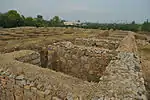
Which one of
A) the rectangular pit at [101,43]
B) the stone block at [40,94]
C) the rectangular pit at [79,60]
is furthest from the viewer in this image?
the rectangular pit at [101,43]

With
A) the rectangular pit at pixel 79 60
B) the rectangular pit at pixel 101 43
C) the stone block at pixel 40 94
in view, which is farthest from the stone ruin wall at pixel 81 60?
→ the stone block at pixel 40 94

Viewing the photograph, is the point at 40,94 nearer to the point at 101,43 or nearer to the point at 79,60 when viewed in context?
the point at 79,60

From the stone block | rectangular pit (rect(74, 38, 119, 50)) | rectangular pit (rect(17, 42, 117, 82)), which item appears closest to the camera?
the stone block

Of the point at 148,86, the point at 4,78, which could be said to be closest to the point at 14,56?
the point at 4,78

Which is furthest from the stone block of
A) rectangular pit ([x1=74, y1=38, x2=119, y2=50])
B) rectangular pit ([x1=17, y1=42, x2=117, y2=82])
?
rectangular pit ([x1=74, y1=38, x2=119, y2=50])

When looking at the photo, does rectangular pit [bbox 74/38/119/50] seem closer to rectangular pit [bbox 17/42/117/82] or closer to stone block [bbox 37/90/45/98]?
rectangular pit [bbox 17/42/117/82]

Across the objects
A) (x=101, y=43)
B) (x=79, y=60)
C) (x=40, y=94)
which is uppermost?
(x=101, y=43)

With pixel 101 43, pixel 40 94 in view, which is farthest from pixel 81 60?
pixel 40 94

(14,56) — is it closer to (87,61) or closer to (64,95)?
(87,61)

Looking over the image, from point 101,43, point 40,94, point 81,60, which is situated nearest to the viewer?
point 40,94

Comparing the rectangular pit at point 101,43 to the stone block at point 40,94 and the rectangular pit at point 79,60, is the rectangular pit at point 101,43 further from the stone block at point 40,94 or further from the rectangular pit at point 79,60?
the stone block at point 40,94

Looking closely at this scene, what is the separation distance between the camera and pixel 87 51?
6840 millimetres

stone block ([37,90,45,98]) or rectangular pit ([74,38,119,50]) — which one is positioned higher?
rectangular pit ([74,38,119,50])

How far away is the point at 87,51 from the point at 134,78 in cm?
318
